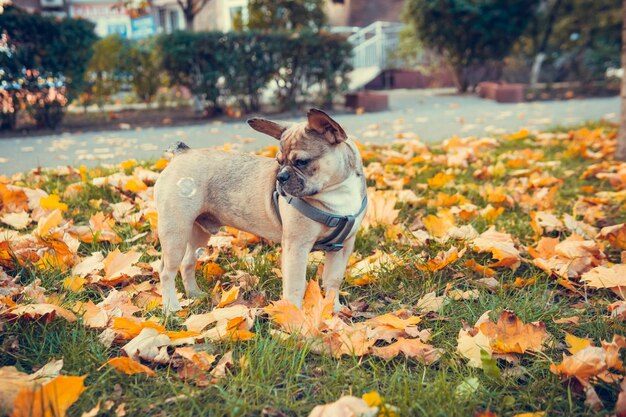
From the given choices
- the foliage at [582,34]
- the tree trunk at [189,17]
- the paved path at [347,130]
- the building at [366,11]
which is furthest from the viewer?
the building at [366,11]

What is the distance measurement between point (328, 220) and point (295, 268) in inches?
10.1

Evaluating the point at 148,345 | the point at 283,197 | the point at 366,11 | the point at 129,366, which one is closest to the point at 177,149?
the point at 283,197

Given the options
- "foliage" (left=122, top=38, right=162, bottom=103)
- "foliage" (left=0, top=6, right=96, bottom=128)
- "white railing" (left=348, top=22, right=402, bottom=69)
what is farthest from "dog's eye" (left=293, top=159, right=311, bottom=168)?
"white railing" (left=348, top=22, right=402, bottom=69)

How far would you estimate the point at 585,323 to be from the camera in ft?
7.72

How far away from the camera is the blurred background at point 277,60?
9.03 m

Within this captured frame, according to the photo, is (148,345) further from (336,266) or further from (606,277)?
(606,277)

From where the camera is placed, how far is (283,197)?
8.03ft

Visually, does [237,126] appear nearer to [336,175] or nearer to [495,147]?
[495,147]

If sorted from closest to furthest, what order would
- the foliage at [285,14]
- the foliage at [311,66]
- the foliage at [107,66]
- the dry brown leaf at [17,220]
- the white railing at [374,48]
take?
the dry brown leaf at [17,220] → the foliage at [311,66] → the foliage at [107,66] → the foliage at [285,14] → the white railing at [374,48]

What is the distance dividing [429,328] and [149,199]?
8.24ft

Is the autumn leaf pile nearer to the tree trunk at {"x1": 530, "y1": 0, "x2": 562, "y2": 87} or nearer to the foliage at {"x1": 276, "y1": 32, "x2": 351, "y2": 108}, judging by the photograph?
the foliage at {"x1": 276, "y1": 32, "x2": 351, "y2": 108}

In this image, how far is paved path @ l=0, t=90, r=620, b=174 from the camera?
6.68 meters

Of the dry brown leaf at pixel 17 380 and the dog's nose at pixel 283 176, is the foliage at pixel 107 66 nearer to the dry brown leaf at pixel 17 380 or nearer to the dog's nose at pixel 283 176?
the dog's nose at pixel 283 176

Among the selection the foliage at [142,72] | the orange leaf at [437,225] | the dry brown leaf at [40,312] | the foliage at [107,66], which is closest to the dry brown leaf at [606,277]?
the orange leaf at [437,225]
